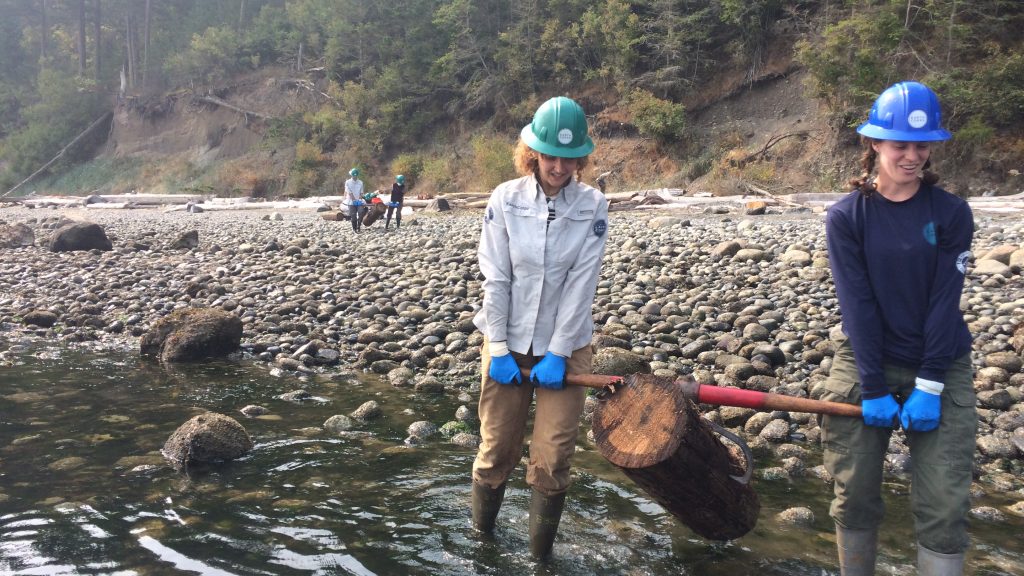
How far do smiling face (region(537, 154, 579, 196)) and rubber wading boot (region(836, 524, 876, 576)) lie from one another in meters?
1.84

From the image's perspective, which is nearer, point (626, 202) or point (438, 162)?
point (626, 202)

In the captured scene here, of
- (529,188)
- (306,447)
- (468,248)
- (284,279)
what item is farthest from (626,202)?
(529,188)

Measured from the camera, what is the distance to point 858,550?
3186mm

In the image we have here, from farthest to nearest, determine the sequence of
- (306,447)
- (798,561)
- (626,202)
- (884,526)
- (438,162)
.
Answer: (438,162) → (626,202) → (306,447) → (884,526) → (798,561)

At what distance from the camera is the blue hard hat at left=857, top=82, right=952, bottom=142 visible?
114 inches

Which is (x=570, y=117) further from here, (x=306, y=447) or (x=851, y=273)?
(x=306, y=447)

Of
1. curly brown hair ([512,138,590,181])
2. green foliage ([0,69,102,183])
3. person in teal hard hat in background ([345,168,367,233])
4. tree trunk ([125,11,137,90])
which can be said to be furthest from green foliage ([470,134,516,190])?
green foliage ([0,69,102,183])

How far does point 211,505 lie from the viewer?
4512mm

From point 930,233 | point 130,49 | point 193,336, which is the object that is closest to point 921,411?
point 930,233

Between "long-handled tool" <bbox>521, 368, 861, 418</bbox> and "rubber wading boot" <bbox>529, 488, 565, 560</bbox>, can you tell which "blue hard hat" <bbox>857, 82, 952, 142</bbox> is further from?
"rubber wading boot" <bbox>529, 488, 565, 560</bbox>

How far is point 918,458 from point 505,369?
1.69 m

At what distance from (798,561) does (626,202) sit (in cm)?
1792

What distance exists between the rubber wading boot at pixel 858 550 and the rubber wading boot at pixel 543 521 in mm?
1230

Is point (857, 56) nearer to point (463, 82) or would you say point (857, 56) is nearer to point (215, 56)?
point (463, 82)
